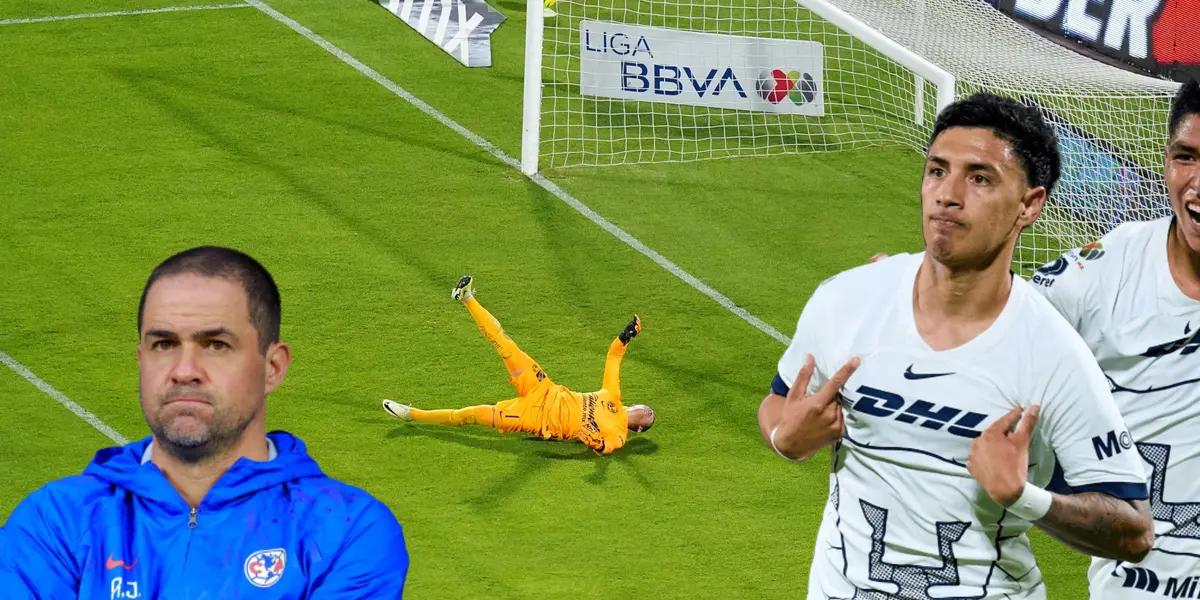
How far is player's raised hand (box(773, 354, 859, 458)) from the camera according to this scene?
417 centimetres

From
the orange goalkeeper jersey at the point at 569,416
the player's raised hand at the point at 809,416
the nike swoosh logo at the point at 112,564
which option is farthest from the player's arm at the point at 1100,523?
the orange goalkeeper jersey at the point at 569,416

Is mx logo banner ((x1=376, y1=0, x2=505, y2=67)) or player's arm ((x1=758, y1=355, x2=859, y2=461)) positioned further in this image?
mx logo banner ((x1=376, y1=0, x2=505, y2=67))

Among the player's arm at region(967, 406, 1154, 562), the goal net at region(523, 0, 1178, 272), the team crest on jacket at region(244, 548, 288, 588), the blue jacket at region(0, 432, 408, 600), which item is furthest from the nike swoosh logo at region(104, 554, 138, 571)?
the goal net at region(523, 0, 1178, 272)

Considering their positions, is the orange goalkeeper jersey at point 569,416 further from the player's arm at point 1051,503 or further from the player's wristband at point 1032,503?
the player's wristband at point 1032,503

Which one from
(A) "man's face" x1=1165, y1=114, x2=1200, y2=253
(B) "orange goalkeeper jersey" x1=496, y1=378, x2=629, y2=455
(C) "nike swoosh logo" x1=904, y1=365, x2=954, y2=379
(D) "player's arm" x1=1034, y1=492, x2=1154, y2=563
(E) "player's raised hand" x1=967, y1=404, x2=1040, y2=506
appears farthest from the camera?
(B) "orange goalkeeper jersey" x1=496, y1=378, x2=629, y2=455

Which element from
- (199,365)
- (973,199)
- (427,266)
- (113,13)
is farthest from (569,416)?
(113,13)

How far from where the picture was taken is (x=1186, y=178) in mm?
5027

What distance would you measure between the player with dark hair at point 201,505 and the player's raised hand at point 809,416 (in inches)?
40.5

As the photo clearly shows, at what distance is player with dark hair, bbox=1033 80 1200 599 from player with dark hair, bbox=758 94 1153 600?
86 centimetres

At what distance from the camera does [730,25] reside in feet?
49.3

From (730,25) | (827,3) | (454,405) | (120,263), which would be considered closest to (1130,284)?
(454,405)

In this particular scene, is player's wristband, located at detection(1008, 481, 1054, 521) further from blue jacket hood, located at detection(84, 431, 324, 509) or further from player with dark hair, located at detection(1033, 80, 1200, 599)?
blue jacket hood, located at detection(84, 431, 324, 509)

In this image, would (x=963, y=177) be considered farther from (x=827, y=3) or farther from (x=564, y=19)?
(x=564, y=19)

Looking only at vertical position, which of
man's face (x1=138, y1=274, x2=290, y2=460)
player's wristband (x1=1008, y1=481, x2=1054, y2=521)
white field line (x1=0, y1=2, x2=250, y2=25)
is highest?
man's face (x1=138, y1=274, x2=290, y2=460)
